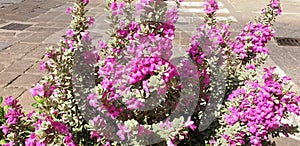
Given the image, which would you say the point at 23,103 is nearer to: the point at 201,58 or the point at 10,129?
the point at 10,129

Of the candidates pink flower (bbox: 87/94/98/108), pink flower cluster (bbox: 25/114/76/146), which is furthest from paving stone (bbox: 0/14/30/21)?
pink flower (bbox: 87/94/98/108)

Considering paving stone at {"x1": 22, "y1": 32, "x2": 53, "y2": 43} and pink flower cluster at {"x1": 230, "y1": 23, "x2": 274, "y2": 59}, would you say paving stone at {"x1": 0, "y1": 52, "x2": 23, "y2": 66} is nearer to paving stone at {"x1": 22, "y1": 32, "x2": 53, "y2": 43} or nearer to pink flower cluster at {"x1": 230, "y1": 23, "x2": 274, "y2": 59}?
paving stone at {"x1": 22, "y1": 32, "x2": 53, "y2": 43}

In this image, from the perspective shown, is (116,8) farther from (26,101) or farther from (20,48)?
(20,48)

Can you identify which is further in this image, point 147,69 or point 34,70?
point 34,70

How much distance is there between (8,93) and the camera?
11.7ft

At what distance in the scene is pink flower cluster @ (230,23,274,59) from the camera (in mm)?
2332

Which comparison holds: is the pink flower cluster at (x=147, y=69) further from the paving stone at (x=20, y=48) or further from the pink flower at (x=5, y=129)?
the paving stone at (x=20, y=48)

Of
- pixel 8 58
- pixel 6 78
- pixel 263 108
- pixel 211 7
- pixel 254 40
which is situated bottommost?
pixel 6 78

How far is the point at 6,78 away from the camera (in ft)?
12.9

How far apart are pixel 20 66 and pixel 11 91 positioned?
71cm

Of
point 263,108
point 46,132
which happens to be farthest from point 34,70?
point 263,108

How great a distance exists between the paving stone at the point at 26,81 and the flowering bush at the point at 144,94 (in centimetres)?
186

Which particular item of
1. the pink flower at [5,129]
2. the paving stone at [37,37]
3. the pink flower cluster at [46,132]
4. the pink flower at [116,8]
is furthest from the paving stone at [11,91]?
the pink flower at [116,8]

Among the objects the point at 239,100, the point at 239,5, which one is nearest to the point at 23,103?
the point at 239,100
